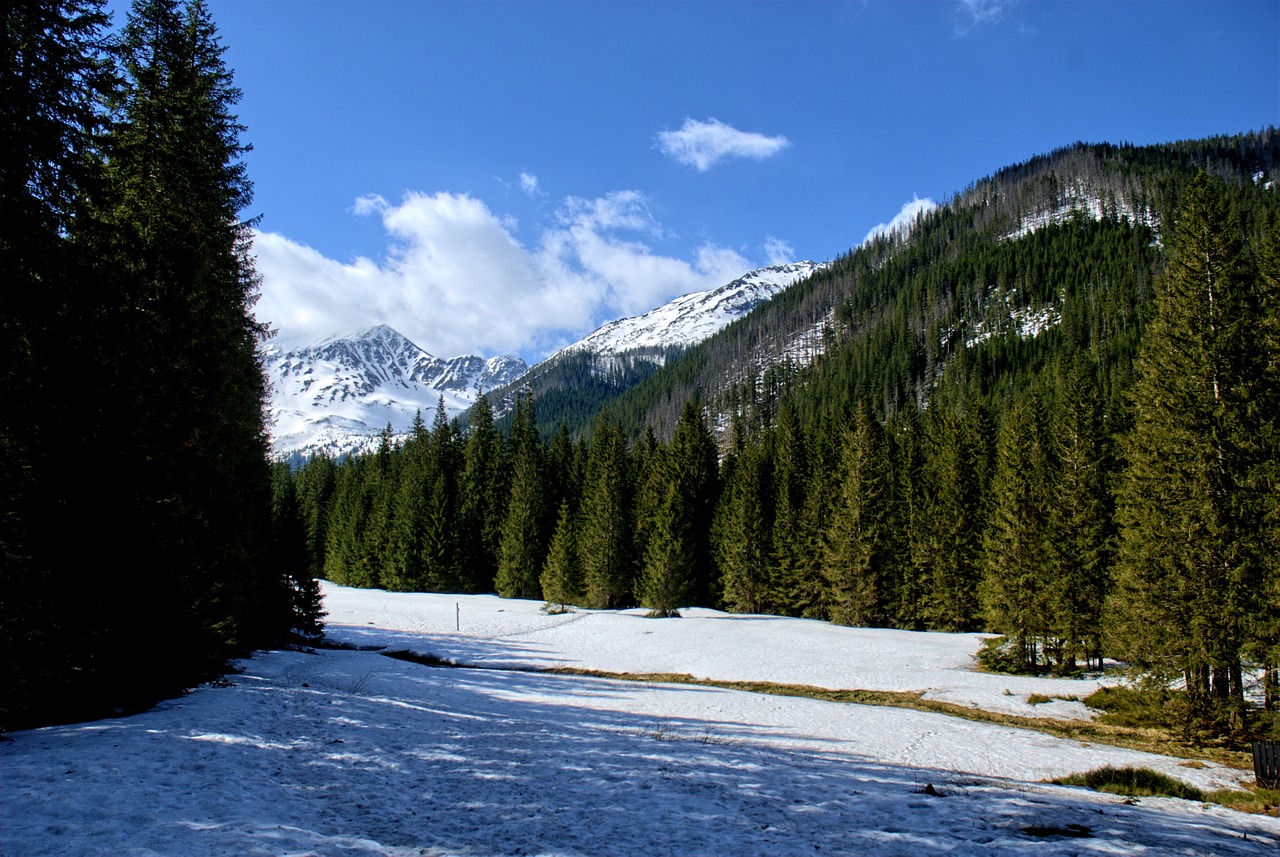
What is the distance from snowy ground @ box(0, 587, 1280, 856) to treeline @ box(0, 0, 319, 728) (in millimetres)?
1362

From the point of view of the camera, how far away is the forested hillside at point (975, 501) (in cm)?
1655

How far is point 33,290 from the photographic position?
9047 mm

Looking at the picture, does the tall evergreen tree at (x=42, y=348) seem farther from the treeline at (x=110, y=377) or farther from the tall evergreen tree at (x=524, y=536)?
the tall evergreen tree at (x=524, y=536)

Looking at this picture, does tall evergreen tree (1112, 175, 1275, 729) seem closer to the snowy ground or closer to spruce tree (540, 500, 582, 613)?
the snowy ground

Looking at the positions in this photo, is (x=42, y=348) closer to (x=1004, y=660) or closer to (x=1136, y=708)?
(x=1136, y=708)

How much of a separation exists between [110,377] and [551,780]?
1067cm

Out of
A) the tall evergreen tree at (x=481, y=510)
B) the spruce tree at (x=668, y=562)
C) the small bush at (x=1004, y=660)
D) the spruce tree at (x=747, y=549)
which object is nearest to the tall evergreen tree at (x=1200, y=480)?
the small bush at (x=1004, y=660)

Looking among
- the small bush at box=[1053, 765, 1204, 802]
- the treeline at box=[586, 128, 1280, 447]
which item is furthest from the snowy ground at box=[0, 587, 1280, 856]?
the treeline at box=[586, 128, 1280, 447]

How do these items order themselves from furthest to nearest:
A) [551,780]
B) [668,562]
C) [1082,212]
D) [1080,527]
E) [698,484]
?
1. [1082,212]
2. [698,484]
3. [668,562]
4. [1080,527]
5. [551,780]

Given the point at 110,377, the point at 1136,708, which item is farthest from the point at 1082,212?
the point at 110,377

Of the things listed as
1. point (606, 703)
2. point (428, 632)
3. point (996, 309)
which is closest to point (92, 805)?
point (606, 703)

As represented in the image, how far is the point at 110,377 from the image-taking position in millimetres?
11180

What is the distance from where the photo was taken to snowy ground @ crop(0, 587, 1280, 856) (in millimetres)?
6816

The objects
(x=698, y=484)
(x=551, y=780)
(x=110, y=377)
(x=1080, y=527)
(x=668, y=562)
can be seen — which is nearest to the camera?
(x=551, y=780)
